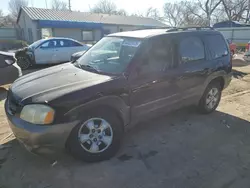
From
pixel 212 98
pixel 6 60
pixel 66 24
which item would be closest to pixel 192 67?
pixel 212 98

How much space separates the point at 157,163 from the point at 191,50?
2.19 meters

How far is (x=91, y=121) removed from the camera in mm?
3000

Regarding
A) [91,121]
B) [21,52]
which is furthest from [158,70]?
[21,52]

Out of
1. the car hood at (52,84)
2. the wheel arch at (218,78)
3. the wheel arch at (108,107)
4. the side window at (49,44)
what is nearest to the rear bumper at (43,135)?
the wheel arch at (108,107)

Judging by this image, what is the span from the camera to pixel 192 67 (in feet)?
13.6

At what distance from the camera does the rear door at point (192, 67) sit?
13.1ft

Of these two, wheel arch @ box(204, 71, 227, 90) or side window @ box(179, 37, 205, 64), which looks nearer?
side window @ box(179, 37, 205, 64)

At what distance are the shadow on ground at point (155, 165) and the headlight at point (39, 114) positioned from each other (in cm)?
76

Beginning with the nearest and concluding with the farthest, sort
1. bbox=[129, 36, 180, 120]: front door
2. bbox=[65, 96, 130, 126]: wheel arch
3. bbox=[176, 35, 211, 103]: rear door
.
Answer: bbox=[65, 96, 130, 126]: wheel arch < bbox=[129, 36, 180, 120]: front door < bbox=[176, 35, 211, 103]: rear door

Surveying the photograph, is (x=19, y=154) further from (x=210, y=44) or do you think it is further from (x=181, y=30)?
(x=210, y=44)

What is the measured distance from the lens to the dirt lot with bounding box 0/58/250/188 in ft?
9.23

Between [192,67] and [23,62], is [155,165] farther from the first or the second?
[23,62]

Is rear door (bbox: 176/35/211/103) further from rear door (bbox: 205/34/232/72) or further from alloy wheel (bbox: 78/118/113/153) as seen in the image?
alloy wheel (bbox: 78/118/113/153)

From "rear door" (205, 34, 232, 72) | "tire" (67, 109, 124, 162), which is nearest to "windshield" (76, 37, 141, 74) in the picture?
"tire" (67, 109, 124, 162)
